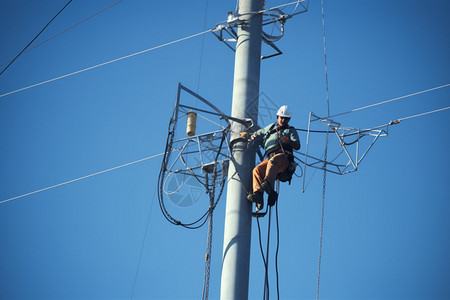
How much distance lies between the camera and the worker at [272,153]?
11117 mm

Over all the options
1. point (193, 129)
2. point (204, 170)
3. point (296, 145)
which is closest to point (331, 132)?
point (296, 145)

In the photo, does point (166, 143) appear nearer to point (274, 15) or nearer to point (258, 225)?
point (258, 225)

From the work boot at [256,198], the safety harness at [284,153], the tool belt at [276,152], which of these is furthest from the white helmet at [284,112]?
the work boot at [256,198]

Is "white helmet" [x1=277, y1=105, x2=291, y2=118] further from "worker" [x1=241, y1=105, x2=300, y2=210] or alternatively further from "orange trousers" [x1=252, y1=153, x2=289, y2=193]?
"orange trousers" [x1=252, y1=153, x2=289, y2=193]

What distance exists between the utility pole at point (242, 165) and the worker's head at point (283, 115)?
47cm

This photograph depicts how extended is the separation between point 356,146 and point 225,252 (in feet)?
13.8

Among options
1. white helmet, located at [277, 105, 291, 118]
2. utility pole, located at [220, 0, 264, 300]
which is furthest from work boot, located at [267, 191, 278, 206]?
white helmet, located at [277, 105, 291, 118]

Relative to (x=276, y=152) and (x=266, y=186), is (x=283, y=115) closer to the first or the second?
(x=276, y=152)

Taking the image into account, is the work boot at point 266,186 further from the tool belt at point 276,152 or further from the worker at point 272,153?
the tool belt at point 276,152

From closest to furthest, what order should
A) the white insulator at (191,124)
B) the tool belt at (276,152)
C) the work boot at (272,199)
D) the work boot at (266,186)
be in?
the white insulator at (191,124) < the work boot at (266,186) < the work boot at (272,199) < the tool belt at (276,152)

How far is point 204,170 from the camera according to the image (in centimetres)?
1238

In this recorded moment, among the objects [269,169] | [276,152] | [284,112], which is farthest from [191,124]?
[284,112]

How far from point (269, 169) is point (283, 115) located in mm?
1333

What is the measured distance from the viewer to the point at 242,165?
1155cm
